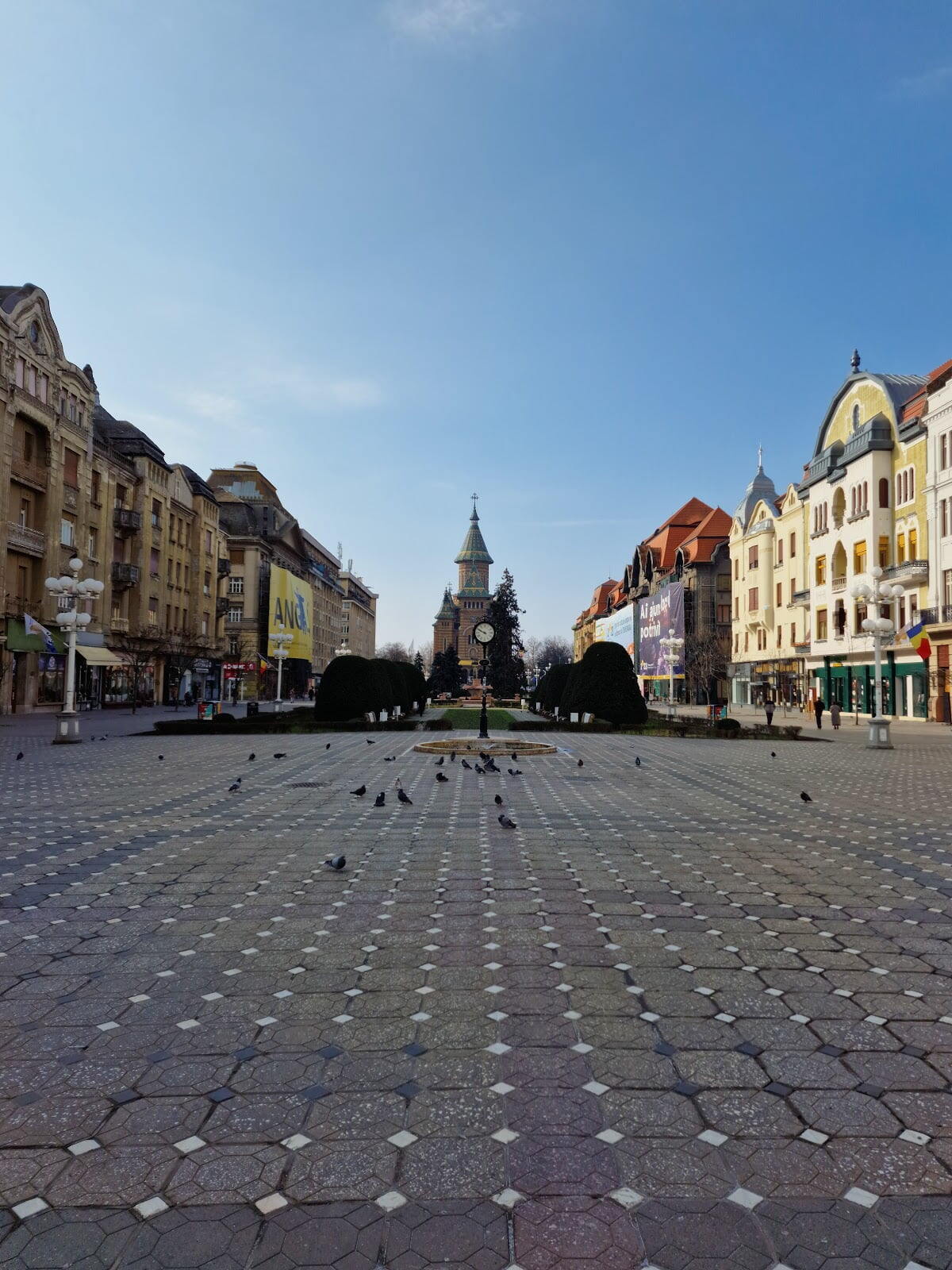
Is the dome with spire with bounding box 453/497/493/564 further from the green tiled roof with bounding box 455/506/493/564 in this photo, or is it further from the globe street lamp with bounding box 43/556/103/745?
the globe street lamp with bounding box 43/556/103/745

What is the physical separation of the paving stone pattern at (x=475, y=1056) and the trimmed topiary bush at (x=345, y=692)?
24238mm

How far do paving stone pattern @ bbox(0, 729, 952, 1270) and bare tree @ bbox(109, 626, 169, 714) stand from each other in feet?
142

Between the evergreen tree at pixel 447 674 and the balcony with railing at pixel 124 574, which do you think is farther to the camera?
the evergreen tree at pixel 447 674

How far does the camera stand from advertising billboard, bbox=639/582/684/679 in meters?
75.4

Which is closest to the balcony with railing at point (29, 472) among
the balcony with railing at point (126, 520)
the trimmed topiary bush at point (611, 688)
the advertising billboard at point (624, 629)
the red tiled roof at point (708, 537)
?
the balcony with railing at point (126, 520)

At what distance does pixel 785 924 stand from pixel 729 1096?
293cm

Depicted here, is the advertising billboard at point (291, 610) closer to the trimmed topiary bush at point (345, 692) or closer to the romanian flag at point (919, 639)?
the trimmed topiary bush at point (345, 692)

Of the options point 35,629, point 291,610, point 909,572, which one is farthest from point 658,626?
point 35,629

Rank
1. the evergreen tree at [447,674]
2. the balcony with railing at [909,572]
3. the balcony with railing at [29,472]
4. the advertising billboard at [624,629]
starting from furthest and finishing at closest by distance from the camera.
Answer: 1. the advertising billboard at [624,629]
2. the evergreen tree at [447,674]
3. the balcony with railing at [909,572]
4. the balcony with railing at [29,472]

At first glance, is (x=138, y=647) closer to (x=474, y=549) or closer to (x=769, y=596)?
(x=769, y=596)

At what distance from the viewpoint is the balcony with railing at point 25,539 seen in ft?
122

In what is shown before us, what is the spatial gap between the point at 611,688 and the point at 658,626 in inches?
1986

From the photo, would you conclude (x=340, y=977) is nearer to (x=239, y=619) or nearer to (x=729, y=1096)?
(x=729, y=1096)

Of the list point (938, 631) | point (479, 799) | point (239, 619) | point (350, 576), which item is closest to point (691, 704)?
point (938, 631)
